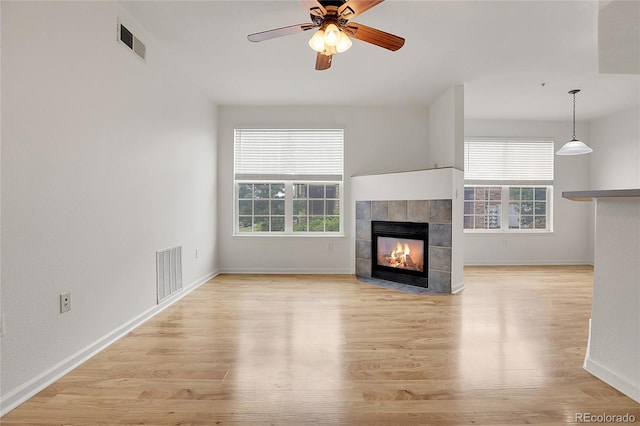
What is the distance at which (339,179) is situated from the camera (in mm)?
5031

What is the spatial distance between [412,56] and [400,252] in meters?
2.52

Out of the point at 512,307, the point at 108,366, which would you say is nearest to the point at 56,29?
the point at 108,366

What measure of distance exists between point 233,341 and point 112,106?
2.11 metres

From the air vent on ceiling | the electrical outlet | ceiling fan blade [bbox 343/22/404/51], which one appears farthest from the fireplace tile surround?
the electrical outlet

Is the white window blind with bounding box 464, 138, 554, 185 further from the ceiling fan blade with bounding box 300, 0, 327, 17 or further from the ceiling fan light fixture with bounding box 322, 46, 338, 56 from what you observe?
the ceiling fan blade with bounding box 300, 0, 327, 17

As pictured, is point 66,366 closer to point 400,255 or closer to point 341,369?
point 341,369

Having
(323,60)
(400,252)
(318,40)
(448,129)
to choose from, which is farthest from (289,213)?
(318,40)

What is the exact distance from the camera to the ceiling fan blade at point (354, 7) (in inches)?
78.7

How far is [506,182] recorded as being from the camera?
18.6 ft

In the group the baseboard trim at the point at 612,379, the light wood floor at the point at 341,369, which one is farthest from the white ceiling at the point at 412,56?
the light wood floor at the point at 341,369

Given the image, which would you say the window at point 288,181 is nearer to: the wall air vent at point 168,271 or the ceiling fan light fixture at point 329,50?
the wall air vent at point 168,271

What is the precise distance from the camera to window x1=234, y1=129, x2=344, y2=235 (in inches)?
197

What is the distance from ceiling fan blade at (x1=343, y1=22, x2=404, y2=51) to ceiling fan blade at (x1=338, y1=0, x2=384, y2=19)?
0.08 m

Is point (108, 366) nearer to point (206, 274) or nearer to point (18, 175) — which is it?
point (18, 175)
